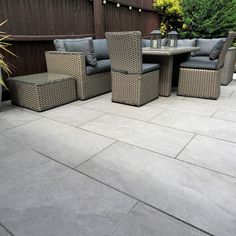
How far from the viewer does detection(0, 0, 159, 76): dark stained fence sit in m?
3.39

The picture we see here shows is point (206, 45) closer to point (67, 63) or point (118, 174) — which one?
point (67, 63)

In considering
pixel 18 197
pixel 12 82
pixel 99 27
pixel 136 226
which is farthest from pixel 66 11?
pixel 136 226

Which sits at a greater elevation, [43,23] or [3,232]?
[43,23]

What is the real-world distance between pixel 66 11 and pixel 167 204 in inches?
154

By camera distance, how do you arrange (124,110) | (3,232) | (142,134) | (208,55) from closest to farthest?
(3,232)
(142,134)
(124,110)
(208,55)

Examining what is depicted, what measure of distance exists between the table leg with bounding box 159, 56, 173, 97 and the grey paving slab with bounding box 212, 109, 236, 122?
0.94 meters

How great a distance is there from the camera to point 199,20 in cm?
579

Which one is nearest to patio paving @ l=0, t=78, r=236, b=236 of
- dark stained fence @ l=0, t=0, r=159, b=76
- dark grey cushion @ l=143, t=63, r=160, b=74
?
dark grey cushion @ l=143, t=63, r=160, b=74

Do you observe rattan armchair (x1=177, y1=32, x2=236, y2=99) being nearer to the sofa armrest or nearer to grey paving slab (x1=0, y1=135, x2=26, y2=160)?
the sofa armrest

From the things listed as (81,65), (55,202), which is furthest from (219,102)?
(55,202)

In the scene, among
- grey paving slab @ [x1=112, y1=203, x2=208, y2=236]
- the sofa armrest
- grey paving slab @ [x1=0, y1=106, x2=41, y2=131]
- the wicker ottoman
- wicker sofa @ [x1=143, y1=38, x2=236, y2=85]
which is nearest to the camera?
grey paving slab @ [x1=112, y1=203, x2=208, y2=236]

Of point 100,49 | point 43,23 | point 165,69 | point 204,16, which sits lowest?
point 165,69

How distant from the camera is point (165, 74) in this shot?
3.51 meters

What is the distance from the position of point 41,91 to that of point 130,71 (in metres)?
1.18
